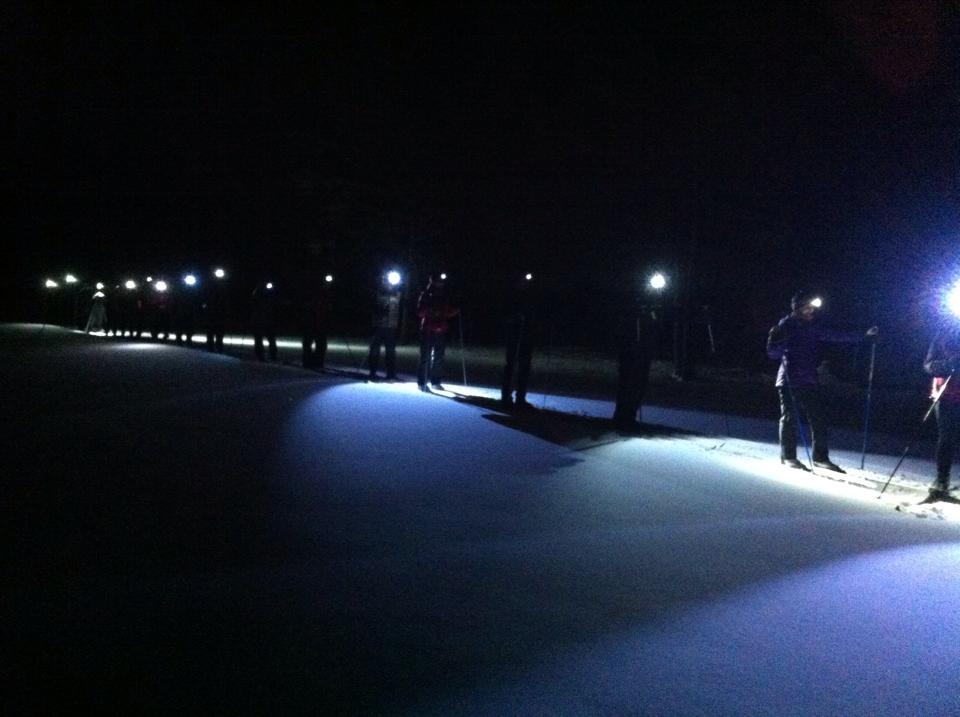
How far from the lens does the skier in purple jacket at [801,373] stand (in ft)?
29.4

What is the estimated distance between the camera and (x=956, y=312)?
25.6 feet

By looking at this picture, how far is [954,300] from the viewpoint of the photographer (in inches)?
308

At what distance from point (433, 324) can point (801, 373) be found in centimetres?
628

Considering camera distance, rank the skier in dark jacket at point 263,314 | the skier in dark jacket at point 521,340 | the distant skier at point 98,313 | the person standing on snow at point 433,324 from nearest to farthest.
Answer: the skier in dark jacket at point 521,340
the person standing on snow at point 433,324
the skier in dark jacket at point 263,314
the distant skier at point 98,313

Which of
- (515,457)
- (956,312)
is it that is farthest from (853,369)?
(515,457)

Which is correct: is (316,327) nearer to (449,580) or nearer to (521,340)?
(521,340)

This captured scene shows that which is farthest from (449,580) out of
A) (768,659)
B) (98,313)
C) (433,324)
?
(98,313)

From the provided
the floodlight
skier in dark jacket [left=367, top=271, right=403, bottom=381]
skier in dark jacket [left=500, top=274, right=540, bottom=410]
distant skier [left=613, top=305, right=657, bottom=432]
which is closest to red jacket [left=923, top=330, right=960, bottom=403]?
the floodlight

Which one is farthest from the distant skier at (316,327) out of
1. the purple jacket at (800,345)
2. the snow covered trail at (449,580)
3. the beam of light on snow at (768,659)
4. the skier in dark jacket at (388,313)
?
the beam of light on snow at (768,659)

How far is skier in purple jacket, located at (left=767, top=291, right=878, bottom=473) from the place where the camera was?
353 inches

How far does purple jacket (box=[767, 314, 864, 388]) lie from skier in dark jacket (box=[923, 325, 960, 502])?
1222mm

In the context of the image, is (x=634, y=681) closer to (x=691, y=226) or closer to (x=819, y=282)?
(x=691, y=226)

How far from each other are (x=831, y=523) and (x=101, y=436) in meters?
6.86

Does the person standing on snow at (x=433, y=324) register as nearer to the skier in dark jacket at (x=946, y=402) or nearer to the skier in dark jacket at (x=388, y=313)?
the skier in dark jacket at (x=388, y=313)
